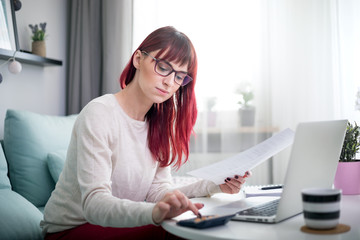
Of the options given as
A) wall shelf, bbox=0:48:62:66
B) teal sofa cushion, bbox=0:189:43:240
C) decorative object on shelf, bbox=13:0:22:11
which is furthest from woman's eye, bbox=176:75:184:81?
decorative object on shelf, bbox=13:0:22:11

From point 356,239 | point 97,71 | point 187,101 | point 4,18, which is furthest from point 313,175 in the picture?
point 97,71

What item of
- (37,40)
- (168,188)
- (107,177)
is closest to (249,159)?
(107,177)

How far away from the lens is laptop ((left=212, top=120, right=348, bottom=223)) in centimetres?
79

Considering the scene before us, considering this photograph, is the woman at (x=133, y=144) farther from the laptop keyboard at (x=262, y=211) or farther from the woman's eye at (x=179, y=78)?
the laptop keyboard at (x=262, y=211)

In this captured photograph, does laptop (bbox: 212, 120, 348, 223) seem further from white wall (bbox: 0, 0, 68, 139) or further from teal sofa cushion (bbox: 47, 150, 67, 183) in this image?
white wall (bbox: 0, 0, 68, 139)

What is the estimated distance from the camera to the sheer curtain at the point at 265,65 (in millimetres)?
2396

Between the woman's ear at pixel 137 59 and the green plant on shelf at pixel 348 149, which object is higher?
the woman's ear at pixel 137 59

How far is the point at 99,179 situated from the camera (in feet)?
3.21

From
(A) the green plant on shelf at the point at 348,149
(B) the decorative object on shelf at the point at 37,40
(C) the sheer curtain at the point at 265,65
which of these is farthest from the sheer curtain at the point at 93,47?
(A) the green plant on shelf at the point at 348,149

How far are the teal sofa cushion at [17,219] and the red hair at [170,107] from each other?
0.58 m

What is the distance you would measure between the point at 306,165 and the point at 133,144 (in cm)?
60

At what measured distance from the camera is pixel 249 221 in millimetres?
820

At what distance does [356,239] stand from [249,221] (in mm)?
207

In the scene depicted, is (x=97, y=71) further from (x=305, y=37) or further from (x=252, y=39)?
(x=305, y=37)
